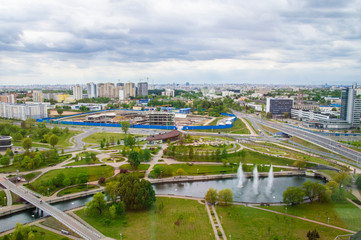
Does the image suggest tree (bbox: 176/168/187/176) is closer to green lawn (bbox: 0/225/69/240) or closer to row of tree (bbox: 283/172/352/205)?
row of tree (bbox: 283/172/352/205)

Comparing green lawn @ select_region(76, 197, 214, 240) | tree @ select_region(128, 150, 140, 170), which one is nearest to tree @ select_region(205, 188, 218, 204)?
green lawn @ select_region(76, 197, 214, 240)

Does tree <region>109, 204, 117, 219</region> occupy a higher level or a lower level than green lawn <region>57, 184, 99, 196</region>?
higher

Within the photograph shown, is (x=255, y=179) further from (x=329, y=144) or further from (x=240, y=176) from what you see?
(x=329, y=144)

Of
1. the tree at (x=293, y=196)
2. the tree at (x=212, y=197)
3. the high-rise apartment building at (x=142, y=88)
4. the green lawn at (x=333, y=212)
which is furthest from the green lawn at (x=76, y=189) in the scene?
the high-rise apartment building at (x=142, y=88)

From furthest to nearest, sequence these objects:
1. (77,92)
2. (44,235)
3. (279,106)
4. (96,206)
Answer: (77,92), (279,106), (96,206), (44,235)

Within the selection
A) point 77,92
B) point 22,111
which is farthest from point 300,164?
point 77,92

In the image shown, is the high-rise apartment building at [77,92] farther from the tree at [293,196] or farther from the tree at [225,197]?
the tree at [293,196]
